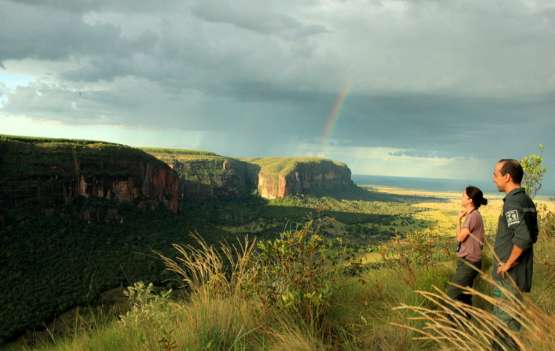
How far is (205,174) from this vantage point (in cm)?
16300

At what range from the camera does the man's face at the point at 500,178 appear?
16.5ft

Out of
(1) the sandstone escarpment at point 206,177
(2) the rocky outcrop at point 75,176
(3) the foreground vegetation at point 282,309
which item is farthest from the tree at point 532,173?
(1) the sandstone escarpment at point 206,177

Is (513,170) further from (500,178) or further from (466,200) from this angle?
(466,200)

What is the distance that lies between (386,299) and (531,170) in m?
11.1

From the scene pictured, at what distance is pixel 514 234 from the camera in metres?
4.93

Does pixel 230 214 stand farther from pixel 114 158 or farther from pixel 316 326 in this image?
pixel 316 326

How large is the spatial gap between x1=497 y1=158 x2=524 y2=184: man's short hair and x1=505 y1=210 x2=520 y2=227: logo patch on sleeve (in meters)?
0.43

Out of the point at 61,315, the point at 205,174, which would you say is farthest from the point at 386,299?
the point at 205,174

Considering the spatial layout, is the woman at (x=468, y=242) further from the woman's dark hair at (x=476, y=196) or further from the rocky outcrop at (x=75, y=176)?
the rocky outcrop at (x=75, y=176)

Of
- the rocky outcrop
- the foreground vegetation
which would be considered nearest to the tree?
the foreground vegetation

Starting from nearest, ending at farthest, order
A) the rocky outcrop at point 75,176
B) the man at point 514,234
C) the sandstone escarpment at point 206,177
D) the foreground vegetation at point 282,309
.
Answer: the foreground vegetation at point 282,309
the man at point 514,234
the rocky outcrop at point 75,176
the sandstone escarpment at point 206,177

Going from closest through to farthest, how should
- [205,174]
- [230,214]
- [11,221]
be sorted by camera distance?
[11,221] → [230,214] → [205,174]

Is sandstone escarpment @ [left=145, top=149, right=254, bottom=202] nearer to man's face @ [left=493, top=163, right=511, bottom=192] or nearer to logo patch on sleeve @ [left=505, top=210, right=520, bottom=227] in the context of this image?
man's face @ [left=493, top=163, right=511, bottom=192]

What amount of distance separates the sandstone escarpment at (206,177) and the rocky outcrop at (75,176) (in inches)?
1526
